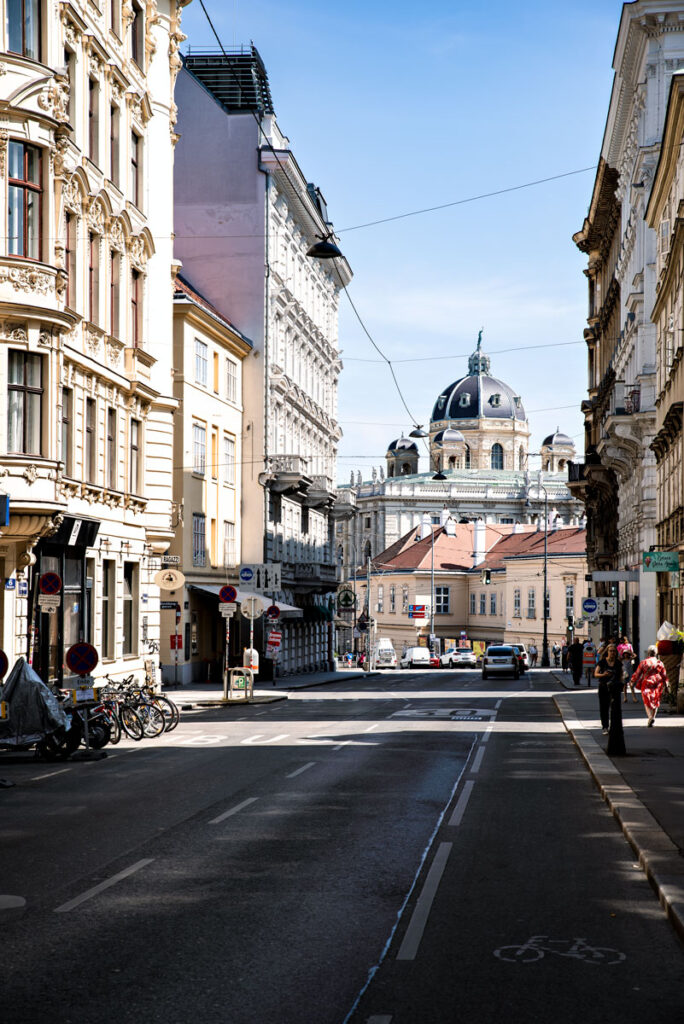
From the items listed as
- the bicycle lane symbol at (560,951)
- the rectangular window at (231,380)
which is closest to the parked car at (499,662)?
the rectangular window at (231,380)

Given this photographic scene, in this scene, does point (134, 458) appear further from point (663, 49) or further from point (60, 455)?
point (663, 49)

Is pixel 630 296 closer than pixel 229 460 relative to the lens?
Yes

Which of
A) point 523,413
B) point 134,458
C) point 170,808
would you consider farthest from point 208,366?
point 523,413

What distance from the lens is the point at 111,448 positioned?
3114 cm

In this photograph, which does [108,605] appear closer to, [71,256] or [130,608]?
[130,608]

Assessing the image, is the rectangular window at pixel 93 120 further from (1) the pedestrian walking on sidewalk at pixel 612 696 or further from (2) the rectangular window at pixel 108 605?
(1) the pedestrian walking on sidewalk at pixel 612 696

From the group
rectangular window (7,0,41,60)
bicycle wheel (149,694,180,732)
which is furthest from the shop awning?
rectangular window (7,0,41,60)

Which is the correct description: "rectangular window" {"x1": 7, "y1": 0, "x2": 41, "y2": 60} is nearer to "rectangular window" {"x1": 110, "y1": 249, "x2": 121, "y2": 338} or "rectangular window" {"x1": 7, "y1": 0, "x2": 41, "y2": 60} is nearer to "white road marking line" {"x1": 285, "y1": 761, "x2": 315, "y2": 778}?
"rectangular window" {"x1": 110, "y1": 249, "x2": 121, "y2": 338}

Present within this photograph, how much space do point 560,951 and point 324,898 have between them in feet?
6.65

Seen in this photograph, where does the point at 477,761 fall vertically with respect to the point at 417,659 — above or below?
above

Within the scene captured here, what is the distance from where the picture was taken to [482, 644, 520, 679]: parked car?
5744 cm

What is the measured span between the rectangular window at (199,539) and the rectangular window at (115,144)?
1564 cm

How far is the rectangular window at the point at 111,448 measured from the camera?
30703 millimetres

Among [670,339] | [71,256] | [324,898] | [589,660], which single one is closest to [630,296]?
[670,339]
